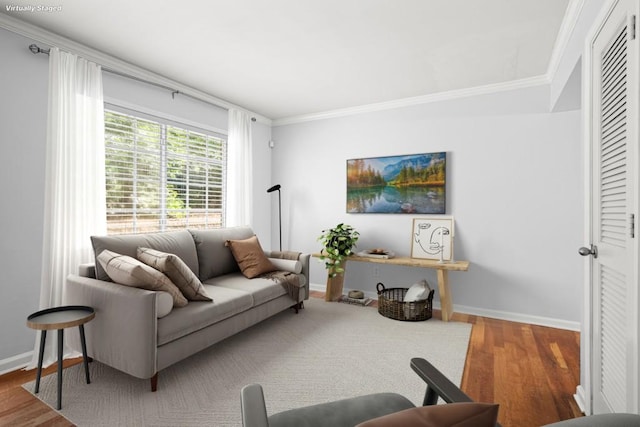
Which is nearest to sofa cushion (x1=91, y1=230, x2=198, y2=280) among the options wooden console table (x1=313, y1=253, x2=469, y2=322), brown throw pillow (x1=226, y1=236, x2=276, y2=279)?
brown throw pillow (x1=226, y1=236, x2=276, y2=279)

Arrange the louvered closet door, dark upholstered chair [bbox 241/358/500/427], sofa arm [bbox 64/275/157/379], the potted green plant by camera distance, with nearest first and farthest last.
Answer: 1. dark upholstered chair [bbox 241/358/500/427]
2. the louvered closet door
3. sofa arm [bbox 64/275/157/379]
4. the potted green plant

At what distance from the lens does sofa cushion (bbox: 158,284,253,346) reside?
217 cm

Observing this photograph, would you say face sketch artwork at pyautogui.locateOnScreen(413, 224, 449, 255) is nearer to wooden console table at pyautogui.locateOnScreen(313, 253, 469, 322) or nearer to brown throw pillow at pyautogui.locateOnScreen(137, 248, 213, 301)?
wooden console table at pyautogui.locateOnScreen(313, 253, 469, 322)

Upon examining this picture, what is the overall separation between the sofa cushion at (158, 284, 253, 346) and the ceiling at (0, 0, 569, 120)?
207 centimetres

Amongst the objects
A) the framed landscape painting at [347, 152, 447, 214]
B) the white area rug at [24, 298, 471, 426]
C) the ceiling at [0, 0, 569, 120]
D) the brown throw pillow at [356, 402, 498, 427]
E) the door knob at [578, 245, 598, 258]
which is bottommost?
the white area rug at [24, 298, 471, 426]

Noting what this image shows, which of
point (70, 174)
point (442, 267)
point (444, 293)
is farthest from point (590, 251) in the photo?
point (70, 174)

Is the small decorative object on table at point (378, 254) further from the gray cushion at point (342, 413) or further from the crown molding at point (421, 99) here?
the gray cushion at point (342, 413)

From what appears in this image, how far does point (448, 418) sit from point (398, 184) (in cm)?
366

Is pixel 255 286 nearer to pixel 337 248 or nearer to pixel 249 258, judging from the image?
pixel 249 258

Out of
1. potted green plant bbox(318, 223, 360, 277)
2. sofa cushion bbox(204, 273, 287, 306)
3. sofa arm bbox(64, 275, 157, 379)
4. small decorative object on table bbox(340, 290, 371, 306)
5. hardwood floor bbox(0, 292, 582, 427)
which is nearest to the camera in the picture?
hardwood floor bbox(0, 292, 582, 427)

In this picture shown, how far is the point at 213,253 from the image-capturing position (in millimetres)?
3404

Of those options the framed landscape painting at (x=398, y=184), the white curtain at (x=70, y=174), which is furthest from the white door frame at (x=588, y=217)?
the white curtain at (x=70, y=174)

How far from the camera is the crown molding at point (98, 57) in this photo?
2453mm

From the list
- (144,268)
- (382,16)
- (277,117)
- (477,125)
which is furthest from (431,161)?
(144,268)
